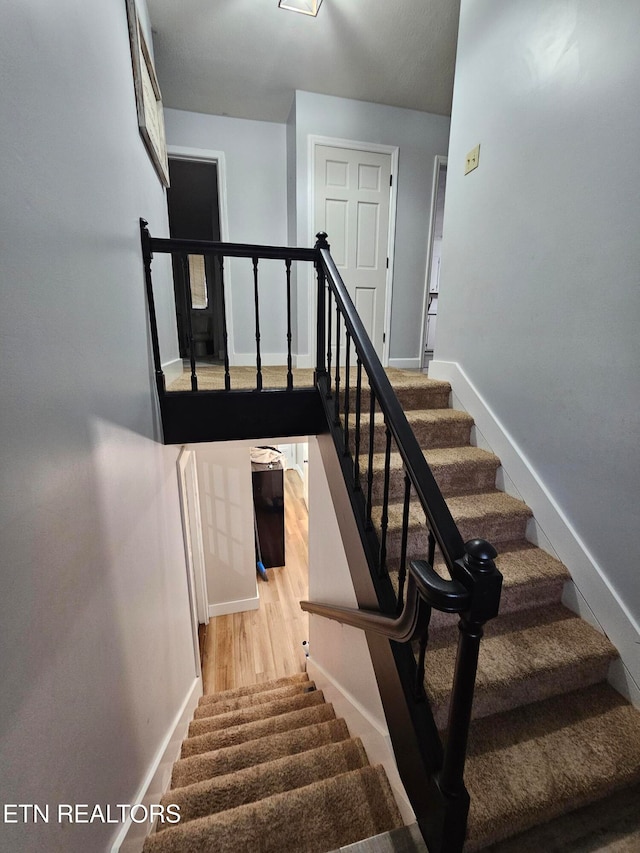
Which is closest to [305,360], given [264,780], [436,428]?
[436,428]

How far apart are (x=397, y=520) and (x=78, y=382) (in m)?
1.28

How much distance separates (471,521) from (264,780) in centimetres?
135

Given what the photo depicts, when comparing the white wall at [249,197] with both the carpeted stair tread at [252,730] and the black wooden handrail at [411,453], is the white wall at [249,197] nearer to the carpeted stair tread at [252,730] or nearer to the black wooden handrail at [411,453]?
the black wooden handrail at [411,453]

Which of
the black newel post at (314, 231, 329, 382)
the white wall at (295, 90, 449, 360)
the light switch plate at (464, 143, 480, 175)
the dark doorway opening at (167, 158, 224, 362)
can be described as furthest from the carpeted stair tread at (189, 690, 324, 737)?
the dark doorway opening at (167, 158, 224, 362)

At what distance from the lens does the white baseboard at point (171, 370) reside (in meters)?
2.18

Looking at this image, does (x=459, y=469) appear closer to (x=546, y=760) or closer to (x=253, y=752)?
(x=546, y=760)

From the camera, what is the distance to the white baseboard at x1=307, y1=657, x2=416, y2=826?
3.93 ft

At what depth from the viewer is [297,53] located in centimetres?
261

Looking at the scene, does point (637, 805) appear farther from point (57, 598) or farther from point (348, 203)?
point (348, 203)

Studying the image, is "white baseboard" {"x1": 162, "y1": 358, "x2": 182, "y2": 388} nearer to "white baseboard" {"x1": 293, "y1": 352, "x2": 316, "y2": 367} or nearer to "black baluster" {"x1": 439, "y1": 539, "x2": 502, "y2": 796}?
"white baseboard" {"x1": 293, "y1": 352, "x2": 316, "y2": 367}

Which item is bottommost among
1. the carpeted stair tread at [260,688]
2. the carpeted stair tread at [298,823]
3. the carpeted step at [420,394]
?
the carpeted stair tread at [260,688]

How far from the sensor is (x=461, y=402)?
231cm

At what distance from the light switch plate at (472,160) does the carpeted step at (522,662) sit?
2457mm

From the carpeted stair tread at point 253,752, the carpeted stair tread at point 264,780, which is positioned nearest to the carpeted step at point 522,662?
the carpeted stair tread at point 264,780
